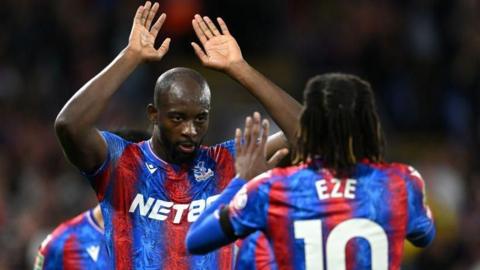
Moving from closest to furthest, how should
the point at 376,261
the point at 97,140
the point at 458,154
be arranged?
the point at 376,261, the point at 97,140, the point at 458,154

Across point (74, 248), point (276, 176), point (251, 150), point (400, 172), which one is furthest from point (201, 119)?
point (74, 248)

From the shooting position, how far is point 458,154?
13938 mm

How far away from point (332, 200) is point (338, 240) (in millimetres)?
175

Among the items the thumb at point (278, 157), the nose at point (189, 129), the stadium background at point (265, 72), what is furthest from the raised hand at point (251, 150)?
the stadium background at point (265, 72)

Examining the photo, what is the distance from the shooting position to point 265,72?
50.6 ft

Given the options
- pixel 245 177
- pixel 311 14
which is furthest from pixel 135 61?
pixel 311 14

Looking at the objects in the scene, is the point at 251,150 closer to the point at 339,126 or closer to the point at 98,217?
the point at 339,126

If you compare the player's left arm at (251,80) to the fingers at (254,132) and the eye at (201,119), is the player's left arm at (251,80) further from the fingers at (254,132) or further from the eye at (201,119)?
the fingers at (254,132)

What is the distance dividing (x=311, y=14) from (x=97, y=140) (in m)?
9.08

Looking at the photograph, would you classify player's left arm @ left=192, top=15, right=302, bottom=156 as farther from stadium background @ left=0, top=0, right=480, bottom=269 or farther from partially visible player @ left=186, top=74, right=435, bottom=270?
stadium background @ left=0, top=0, right=480, bottom=269

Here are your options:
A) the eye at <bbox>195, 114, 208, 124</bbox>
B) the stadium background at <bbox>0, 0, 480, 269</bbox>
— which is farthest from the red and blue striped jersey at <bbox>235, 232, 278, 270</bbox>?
the stadium background at <bbox>0, 0, 480, 269</bbox>

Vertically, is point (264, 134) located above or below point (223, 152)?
above

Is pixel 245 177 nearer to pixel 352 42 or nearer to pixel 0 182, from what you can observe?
pixel 0 182

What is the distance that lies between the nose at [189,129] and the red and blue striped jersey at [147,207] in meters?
0.34
